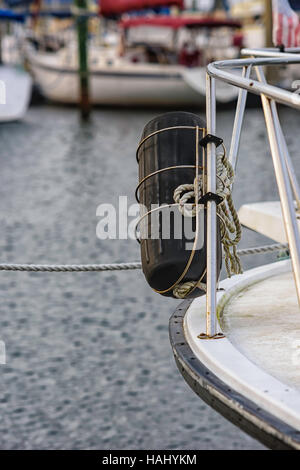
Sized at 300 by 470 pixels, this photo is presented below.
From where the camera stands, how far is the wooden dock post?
919 inches

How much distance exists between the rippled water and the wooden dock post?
9.67 metres

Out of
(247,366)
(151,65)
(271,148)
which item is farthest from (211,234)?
(151,65)

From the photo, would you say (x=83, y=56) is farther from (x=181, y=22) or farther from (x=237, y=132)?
(x=237, y=132)

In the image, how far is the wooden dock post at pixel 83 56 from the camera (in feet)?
76.6

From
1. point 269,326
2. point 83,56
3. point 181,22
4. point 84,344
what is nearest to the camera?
point 269,326

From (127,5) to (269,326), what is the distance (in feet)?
89.5

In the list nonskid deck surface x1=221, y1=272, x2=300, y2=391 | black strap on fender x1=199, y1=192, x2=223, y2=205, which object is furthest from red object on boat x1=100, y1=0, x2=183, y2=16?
black strap on fender x1=199, y1=192, x2=223, y2=205

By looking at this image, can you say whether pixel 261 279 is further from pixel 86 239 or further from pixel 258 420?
pixel 86 239

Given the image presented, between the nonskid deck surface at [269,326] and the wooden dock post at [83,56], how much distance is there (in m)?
21.0

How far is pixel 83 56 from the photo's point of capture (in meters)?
24.2

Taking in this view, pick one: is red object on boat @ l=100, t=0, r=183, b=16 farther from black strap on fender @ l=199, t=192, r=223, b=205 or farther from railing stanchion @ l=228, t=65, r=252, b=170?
black strap on fender @ l=199, t=192, r=223, b=205

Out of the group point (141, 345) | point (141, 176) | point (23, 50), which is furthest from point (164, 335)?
point (23, 50)

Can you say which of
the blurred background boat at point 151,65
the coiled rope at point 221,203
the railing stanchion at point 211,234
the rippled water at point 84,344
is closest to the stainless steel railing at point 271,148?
the railing stanchion at point 211,234

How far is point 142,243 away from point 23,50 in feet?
103
